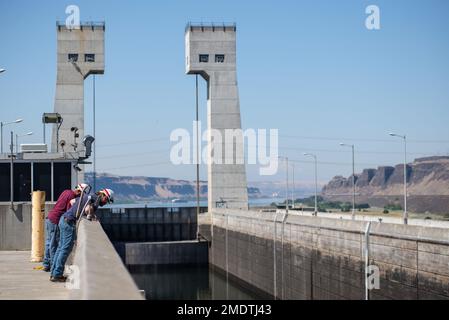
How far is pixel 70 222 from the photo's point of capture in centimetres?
1466

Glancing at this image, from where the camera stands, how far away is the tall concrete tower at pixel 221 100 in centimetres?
6269

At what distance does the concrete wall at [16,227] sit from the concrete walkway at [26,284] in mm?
5056

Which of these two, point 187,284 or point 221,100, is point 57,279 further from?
point 221,100

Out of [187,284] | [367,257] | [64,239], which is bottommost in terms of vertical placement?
[187,284]

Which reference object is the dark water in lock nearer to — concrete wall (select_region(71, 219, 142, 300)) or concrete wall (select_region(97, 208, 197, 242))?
concrete wall (select_region(97, 208, 197, 242))

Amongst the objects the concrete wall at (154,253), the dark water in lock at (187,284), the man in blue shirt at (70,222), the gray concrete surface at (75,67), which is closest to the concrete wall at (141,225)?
the concrete wall at (154,253)

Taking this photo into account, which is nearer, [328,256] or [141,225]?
[328,256]

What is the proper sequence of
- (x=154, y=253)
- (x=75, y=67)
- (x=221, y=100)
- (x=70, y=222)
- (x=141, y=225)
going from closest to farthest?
(x=70, y=222)
(x=154, y=253)
(x=141, y=225)
(x=221, y=100)
(x=75, y=67)

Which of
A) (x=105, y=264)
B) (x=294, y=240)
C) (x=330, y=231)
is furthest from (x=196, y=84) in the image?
(x=105, y=264)

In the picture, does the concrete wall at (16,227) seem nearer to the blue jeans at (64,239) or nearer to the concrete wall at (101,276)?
the blue jeans at (64,239)

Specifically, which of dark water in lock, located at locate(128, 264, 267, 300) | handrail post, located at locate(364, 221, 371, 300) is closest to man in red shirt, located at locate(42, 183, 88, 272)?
handrail post, located at locate(364, 221, 371, 300)

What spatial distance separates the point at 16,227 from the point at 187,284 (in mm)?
26415

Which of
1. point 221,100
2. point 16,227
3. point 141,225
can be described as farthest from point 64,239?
point 221,100
